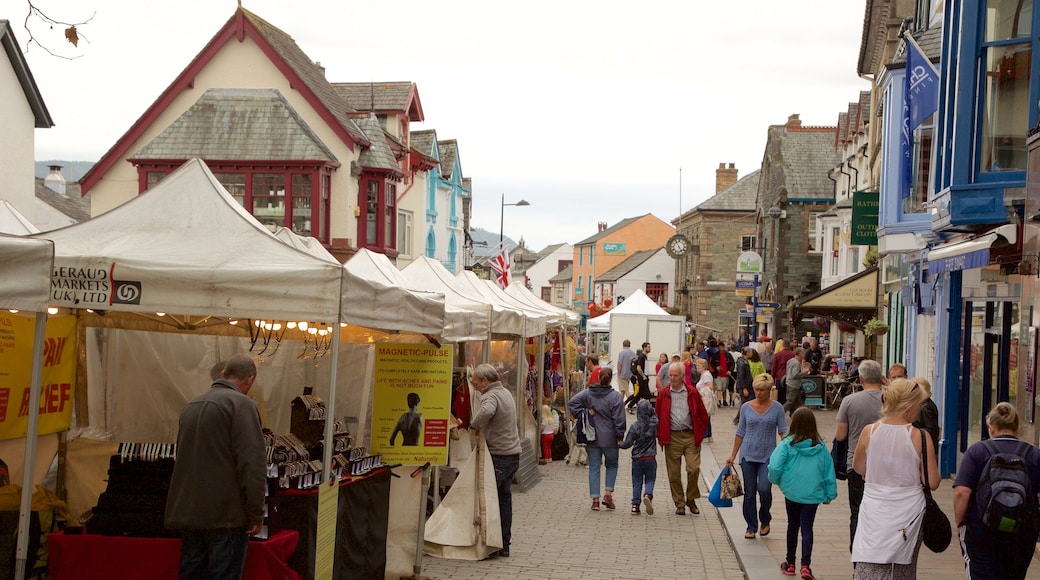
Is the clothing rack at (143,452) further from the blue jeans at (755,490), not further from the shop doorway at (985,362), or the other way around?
the shop doorway at (985,362)

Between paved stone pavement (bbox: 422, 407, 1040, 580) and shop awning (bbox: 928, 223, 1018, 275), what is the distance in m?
2.88

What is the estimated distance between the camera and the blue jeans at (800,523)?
9617 millimetres

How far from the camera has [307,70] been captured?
36750 mm

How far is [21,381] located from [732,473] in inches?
261

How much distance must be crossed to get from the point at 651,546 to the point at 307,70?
28428 mm

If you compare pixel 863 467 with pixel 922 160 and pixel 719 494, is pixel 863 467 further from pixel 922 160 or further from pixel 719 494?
pixel 922 160

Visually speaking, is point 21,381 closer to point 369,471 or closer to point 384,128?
point 369,471

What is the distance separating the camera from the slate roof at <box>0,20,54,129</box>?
26719 mm

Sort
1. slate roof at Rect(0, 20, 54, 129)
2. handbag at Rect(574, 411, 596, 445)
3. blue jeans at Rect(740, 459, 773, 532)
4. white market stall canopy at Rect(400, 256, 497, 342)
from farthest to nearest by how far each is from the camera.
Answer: slate roof at Rect(0, 20, 54, 129), handbag at Rect(574, 411, 596, 445), blue jeans at Rect(740, 459, 773, 532), white market stall canopy at Rect(400, 256, 497, 342)

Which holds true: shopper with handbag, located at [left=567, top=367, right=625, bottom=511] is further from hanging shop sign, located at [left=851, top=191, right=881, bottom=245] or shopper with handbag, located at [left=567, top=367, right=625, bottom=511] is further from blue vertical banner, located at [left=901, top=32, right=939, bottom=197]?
hanging shop sign, located at [left=851, top=191, right=881, bottom=245]

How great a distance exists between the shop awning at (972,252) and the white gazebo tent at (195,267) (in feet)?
19.7

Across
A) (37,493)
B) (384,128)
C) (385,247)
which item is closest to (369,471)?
(37,493)

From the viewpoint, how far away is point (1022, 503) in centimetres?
663

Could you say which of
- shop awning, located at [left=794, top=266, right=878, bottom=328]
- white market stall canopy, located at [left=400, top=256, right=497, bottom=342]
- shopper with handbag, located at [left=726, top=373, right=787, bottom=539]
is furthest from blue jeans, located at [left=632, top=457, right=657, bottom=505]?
shop awning, located at [left=794, top=266, right=878, bottom=328]
